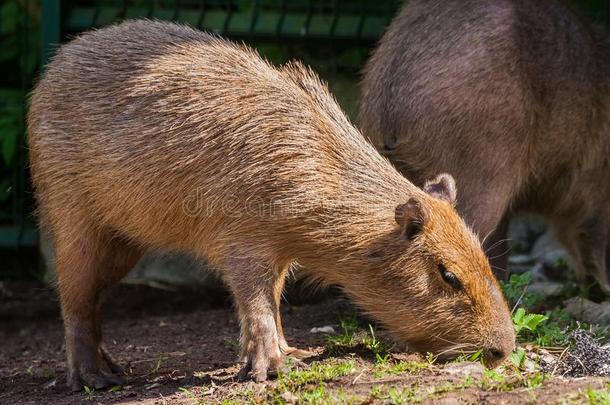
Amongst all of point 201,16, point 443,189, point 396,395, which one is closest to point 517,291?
point 443,189

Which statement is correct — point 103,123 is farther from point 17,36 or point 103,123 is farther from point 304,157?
point 17,36

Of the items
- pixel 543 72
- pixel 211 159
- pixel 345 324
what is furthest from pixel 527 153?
pixel 211 159

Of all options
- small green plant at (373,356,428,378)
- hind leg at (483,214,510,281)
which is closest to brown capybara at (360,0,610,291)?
hind leg at (483,214,510,281)

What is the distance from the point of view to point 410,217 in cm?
438

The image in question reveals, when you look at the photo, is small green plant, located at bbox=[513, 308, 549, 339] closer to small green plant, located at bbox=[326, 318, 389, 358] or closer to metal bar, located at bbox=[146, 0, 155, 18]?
small green plant, located at bbox=[326, 318, 389, 358]

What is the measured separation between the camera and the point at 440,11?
5.68 metres

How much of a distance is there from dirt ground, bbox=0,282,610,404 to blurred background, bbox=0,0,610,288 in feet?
0.83

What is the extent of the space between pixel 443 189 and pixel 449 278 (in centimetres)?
50

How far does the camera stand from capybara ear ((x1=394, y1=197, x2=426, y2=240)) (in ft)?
14.3

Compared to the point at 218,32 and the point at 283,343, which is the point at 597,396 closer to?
the point at 283,343

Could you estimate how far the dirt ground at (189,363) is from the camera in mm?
4051

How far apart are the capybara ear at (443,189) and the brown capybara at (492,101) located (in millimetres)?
624

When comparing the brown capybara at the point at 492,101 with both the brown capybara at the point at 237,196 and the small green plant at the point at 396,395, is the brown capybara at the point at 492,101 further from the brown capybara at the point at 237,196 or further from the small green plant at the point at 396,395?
the small green plant at the point at 396,395

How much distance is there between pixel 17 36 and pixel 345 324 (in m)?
3.82
